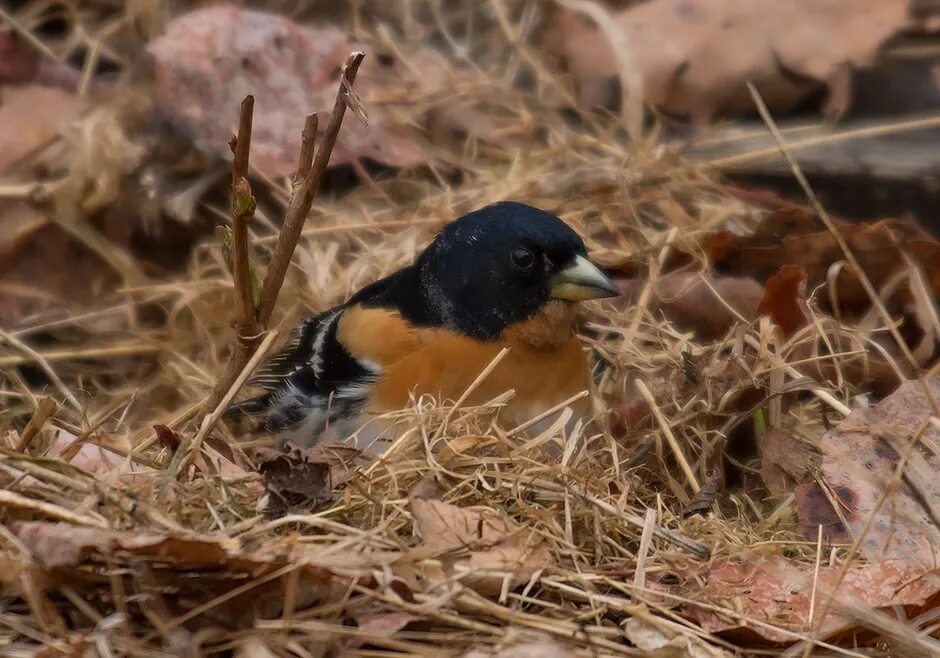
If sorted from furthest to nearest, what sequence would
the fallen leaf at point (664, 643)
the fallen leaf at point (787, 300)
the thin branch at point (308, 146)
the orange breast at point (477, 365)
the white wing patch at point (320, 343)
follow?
the white wing patch at point (320, 343) → the fallen leaf at point (787, 300) → the orange breast at point (477, 365) → the thin branch at point (308, 146) → the fallen leaf at point (664, 643)

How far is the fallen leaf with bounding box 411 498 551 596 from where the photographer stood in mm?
2230

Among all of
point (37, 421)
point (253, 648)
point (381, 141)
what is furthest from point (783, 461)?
point (381, 141)

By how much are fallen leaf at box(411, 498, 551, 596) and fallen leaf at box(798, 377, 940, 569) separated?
24.2 inches

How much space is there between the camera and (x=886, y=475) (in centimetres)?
279

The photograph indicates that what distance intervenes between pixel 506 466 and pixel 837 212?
2565mm

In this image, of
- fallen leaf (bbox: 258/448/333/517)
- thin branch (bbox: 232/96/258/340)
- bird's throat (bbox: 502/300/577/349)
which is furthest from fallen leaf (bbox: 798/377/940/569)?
thin branch (bbox: 232/96/258/340)

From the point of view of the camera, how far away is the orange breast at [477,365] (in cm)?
317

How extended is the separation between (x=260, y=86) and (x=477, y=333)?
6.57ft

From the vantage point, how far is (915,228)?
13.0 ft

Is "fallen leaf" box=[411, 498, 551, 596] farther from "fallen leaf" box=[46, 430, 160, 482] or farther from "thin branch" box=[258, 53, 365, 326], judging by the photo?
"thin branch" box=[258, 53, 365, 326]

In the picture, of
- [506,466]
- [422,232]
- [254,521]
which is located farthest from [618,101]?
[254,521]

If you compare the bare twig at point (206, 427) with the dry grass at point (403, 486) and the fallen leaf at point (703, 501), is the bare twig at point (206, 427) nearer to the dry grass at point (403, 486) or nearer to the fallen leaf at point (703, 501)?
the dry grass at point (403, 486)

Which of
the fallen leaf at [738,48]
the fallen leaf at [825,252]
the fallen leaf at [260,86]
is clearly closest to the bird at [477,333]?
the fallen leaf at [825,252]

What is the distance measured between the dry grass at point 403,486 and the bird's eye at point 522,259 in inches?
16.9
